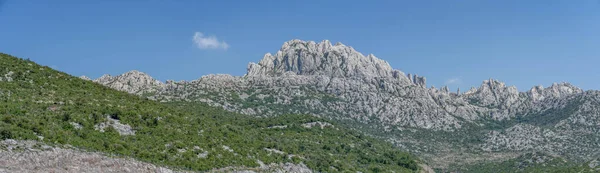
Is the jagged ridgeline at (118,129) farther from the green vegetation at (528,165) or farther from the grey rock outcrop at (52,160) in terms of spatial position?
the green vegetation at (528,165)

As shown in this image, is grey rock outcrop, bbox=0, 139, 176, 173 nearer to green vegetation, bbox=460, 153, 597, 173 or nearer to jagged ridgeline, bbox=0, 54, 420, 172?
jagged ridgeline, bbox=0, 54, 420, 172

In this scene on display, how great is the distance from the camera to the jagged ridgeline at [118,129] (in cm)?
4956

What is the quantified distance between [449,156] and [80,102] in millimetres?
160040

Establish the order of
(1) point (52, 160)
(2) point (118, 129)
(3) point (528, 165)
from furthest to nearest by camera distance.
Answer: (3) point (528, 165)
(2) point (118, 129)
(1) point (52, 160)

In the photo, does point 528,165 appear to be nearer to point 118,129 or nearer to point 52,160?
point 118,129

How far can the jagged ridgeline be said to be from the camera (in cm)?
4956

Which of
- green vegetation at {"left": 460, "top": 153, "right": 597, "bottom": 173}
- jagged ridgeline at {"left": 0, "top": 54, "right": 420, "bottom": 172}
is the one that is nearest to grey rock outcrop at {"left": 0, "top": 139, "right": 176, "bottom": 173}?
jagged ridgeline at {"left": 0, "top": 54, "right": 420, "bottom": 172}

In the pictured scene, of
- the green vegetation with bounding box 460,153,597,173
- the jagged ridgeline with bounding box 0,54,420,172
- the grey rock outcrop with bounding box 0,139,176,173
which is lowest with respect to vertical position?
the grey rock outcrop with bounding box 0,139,176,173

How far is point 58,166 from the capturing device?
42.0 meters

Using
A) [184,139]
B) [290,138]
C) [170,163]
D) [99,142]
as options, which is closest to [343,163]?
[290,138]

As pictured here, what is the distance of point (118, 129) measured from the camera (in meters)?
56.8

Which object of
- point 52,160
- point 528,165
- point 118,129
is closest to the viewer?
point 52,160

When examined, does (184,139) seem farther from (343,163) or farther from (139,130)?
(343,163)

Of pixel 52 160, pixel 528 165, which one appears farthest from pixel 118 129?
pixel 528 165
